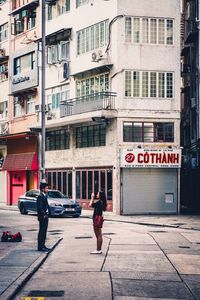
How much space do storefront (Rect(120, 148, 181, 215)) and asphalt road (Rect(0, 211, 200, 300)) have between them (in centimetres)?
1448

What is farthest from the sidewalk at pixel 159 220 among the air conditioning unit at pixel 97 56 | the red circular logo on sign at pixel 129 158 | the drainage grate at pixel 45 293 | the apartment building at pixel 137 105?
the drainage grate at pixel 45 293

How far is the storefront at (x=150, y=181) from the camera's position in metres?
36.6

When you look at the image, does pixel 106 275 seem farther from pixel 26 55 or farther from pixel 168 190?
pixel 26 55

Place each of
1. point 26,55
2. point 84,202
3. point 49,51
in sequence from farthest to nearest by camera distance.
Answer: point 26,55 → point 49,51 → point 84,202

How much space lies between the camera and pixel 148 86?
1462 inches

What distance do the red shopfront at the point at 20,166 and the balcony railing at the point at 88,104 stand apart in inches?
246

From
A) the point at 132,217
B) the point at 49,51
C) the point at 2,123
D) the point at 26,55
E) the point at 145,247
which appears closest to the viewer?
the point at 145,247

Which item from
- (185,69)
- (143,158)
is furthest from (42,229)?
(185,69)

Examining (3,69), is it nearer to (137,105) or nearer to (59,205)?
(137,105)

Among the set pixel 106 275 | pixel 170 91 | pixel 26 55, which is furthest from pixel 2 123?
pixel 106 275

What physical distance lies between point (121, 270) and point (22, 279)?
2612 millimetres

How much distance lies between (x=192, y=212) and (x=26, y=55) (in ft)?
60.8

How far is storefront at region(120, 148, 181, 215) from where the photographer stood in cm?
3659

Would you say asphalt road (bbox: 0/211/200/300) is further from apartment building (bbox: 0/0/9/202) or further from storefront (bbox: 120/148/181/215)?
apartment building (bbox: 0/0/9/202)
